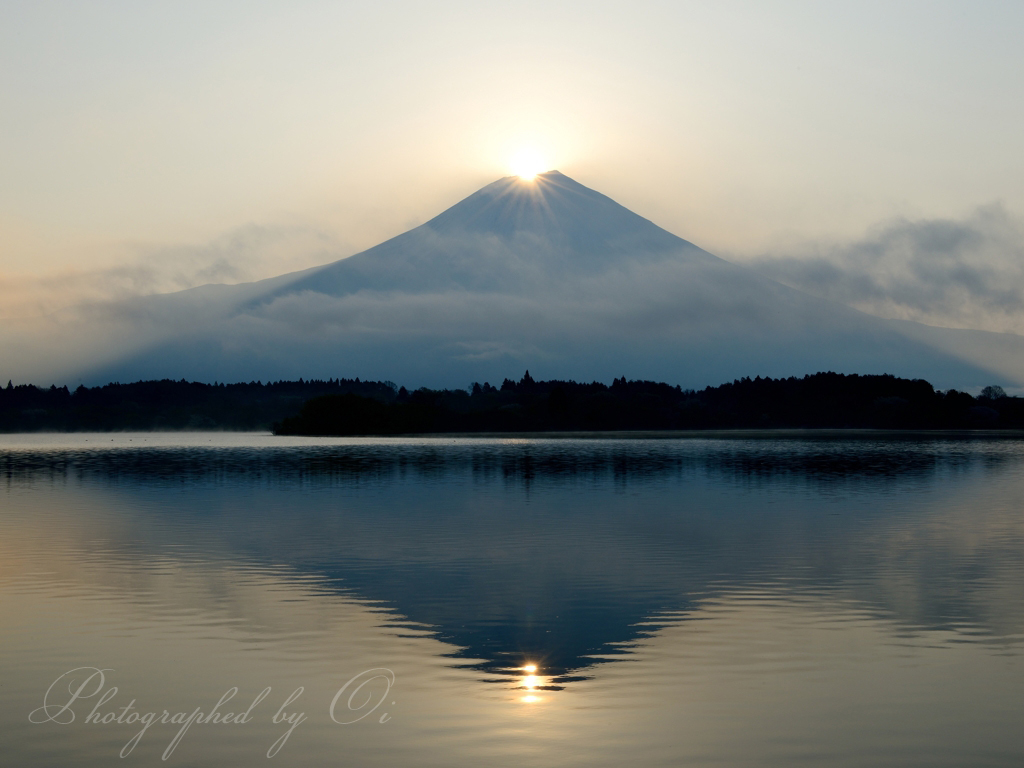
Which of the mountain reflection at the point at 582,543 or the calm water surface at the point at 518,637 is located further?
the mountain reflection at the point at 582,543

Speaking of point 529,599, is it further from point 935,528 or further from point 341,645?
point 935,528

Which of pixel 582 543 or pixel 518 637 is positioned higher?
pixel 582 543

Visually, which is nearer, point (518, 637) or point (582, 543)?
point (518, 637)

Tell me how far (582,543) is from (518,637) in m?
15.7

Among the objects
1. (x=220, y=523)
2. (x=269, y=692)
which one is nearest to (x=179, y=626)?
(x=269, y=692)

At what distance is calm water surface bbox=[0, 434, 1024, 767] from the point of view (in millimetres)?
15125

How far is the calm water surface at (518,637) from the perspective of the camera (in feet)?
49.6

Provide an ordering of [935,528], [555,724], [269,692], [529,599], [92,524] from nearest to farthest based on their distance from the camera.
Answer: [555,724] < [269,692] < [529,599] < [935,528] < [92,524]

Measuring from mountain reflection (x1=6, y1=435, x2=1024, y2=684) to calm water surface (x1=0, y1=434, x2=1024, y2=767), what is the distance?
0.56 ft

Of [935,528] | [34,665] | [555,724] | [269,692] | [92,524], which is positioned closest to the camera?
[555,724]

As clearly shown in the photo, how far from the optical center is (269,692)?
17500 millimetres

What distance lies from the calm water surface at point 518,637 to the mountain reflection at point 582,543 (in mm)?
170

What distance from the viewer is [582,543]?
37000mm

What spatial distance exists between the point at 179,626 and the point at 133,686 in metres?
4.97
